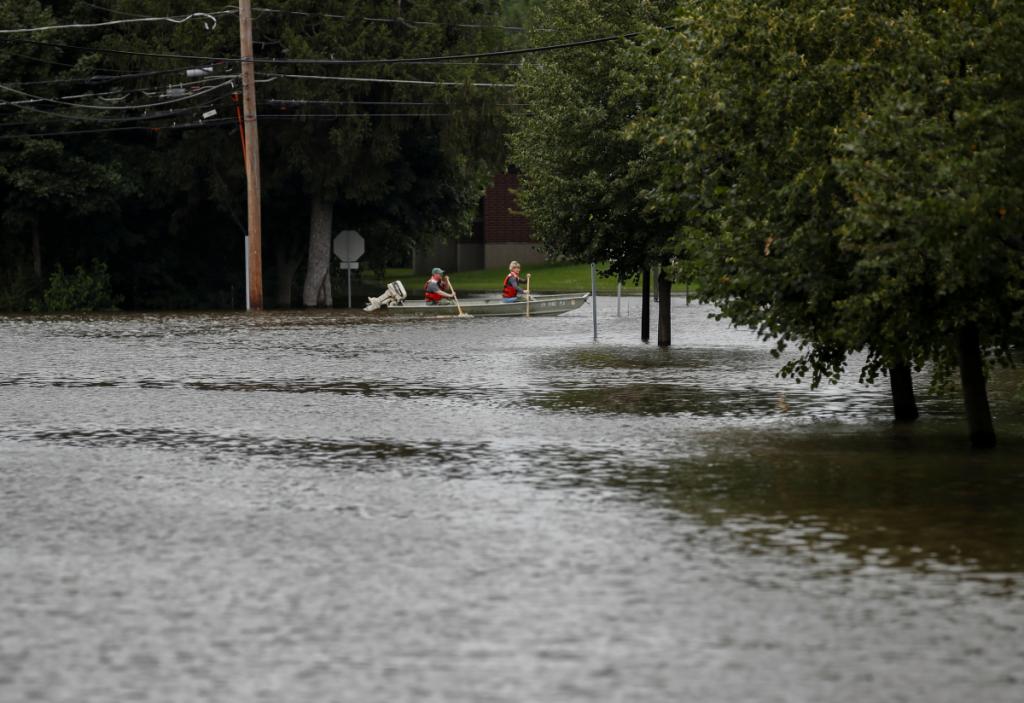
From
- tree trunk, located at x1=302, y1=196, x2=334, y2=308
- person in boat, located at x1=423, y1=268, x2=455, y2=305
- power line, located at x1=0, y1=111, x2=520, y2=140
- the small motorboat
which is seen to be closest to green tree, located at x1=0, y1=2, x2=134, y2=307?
power line, located at x1=0, y1=111, x2=520, y2=140

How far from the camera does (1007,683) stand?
7.19m

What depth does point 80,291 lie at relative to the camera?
57.2 m

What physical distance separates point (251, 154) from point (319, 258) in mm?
9415

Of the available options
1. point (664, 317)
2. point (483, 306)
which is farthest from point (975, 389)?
point (483, 306)

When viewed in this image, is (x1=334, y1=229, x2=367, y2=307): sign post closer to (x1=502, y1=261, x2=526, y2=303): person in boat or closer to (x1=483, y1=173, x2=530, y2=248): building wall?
(x1=502, y1=261, x2=526, y2=303): person in boat

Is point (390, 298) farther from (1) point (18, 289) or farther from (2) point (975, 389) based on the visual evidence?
(2) point (975, 389)

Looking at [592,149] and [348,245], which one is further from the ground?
[592,149]

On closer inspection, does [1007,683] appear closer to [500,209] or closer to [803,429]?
[803,429]

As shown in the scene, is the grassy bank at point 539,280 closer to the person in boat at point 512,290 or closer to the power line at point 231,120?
the power line at point 231,120

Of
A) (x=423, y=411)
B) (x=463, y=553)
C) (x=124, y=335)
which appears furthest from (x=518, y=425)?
(x=124, y=335)

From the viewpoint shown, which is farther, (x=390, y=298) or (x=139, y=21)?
(x=139, y=21)

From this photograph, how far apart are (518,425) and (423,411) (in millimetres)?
1935

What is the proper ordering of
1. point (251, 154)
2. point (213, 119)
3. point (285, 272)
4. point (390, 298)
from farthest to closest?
1. point (285, 272)
2. point (213, 119)
3. point (390, 298)
4. point (251, 154)

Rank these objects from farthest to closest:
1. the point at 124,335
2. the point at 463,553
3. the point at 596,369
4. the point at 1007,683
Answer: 1. the point at 124,335
2. the point at 596,369
3. the point at 463,553
4. the point at 1007,683
